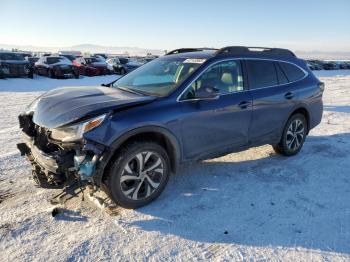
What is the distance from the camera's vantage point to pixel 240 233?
353cm

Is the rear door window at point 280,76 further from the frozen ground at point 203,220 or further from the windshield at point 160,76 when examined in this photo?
the windshield at point 160,76

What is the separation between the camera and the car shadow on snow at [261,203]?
350 cm

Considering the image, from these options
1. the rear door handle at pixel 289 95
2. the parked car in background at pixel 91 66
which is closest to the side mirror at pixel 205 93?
the rear door handle at pixel 289 95

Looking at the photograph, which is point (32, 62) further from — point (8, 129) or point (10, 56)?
point (8, 129)

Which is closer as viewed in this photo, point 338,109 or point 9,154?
point 9,154

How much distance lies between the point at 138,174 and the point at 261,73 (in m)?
2.56

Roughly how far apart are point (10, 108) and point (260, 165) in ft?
25.9

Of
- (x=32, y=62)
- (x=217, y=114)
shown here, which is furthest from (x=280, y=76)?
(x=32, y=62)

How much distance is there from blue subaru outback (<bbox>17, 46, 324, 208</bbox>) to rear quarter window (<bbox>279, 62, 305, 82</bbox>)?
0.03 metres

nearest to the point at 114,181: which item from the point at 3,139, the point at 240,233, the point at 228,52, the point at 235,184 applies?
the point at 240,233

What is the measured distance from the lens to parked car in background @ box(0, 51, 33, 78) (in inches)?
764

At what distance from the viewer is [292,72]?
585cm

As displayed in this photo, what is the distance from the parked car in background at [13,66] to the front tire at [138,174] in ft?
59.8

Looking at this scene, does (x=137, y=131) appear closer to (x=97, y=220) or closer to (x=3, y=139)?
(x=97, y=220)
